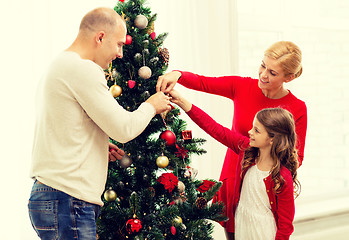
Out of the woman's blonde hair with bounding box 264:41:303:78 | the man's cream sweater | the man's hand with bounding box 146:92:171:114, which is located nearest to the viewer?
the man's cream sweater

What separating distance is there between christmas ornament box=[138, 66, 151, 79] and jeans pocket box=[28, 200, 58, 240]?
25.4 inches

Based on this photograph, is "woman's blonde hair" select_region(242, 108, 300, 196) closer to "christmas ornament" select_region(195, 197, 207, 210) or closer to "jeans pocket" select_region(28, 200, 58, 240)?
"christmas ornament" select_region(195, 197, 207, 210)

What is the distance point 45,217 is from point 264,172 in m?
1.02

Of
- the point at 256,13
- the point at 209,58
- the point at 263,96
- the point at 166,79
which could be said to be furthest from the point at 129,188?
the point at 256,13

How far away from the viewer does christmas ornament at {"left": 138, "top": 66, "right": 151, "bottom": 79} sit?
169cm

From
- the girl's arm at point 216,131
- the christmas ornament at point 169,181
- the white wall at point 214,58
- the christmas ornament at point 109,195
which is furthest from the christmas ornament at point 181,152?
the white wall at point 214,58

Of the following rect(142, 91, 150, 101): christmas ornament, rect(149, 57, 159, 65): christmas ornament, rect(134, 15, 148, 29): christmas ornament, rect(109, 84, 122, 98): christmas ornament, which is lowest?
rect(142, 91, 150, 101): christmas ornament

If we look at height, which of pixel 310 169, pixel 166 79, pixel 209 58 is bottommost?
pixel 310 169

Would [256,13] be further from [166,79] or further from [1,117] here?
[1,117]

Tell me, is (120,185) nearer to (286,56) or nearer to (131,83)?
(131,83)

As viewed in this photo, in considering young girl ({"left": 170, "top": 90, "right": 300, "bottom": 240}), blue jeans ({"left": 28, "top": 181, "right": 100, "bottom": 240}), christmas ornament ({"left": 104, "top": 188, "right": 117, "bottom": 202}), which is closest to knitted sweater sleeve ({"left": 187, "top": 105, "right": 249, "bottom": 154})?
young girl ({"left": 170, "top": 90, "right": 300, "bottom": 240})

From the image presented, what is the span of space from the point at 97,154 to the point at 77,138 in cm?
11

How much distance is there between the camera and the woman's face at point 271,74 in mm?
1930

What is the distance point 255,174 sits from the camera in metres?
1.90
